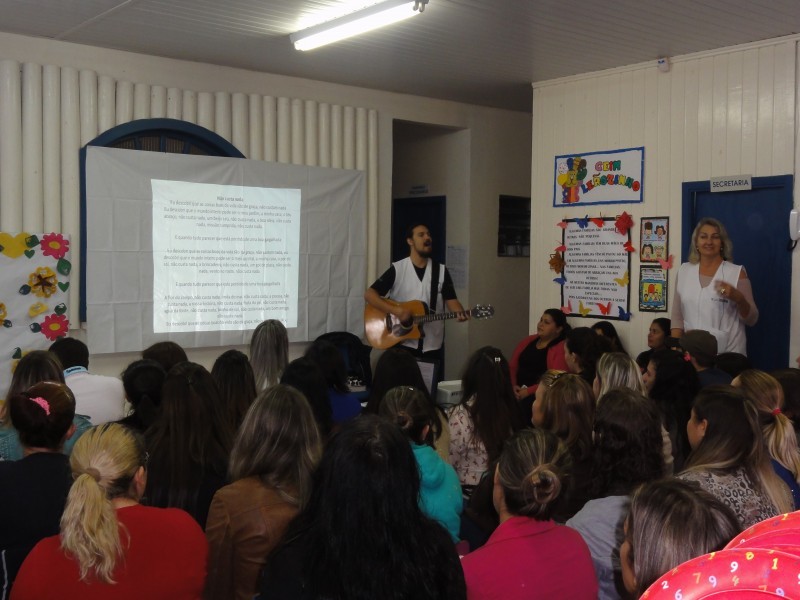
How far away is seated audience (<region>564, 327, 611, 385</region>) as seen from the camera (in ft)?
14.5

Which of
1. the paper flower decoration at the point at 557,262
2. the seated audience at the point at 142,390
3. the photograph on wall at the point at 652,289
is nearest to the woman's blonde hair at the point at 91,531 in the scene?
the seated audience at the point at 142,390

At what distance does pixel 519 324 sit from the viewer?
8.41m

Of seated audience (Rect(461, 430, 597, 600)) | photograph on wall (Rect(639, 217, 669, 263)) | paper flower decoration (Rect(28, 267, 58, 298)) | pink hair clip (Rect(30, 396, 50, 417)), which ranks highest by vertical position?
photograph on wall (Rect(639, 217, 669, 263))

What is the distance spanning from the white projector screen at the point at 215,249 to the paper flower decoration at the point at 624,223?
219 cm

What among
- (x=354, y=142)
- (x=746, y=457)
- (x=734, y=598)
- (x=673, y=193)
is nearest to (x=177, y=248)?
(x=354, y=142)

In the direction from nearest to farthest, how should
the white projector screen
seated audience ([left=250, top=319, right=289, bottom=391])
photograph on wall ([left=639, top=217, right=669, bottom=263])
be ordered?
1. seated audience ([left=250, top=319, right=289, bottom=391])
2. the white projector screen
3. photograph on wall ([left=639, top=217, right=669, bottom=263])

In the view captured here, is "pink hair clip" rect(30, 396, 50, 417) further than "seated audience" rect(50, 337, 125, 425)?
No

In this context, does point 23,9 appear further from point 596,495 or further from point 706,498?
point 706,498

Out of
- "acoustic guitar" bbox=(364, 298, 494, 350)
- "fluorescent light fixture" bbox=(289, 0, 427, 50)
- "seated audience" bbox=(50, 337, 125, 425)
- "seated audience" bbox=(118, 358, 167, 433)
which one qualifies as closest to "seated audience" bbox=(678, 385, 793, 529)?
"seated audience" bbox=(118, 358, 167, 433)

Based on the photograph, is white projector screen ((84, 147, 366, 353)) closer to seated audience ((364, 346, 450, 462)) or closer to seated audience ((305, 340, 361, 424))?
seated audience ((305, 340, 361, 424))

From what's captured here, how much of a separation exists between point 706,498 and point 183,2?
4.20m

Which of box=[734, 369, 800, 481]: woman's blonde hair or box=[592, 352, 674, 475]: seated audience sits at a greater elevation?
box=[592, 352, 674, 475]: seated audience

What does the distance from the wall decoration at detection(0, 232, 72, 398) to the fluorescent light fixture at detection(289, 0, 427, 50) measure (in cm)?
214

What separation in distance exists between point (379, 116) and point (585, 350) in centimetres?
360
